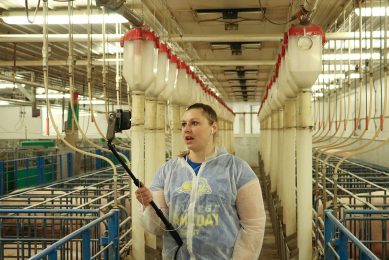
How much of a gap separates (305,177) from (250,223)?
2312 mm

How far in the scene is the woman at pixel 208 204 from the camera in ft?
7.43

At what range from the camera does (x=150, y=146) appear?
4.55 metres

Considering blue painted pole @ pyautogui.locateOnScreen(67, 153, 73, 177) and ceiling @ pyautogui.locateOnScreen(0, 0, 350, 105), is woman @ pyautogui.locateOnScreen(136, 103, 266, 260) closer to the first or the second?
ceiling @ pyautogui.locateOnScreen(0, 0, 350, 105)

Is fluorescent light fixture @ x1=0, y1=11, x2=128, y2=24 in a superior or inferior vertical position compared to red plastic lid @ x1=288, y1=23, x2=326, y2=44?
superior

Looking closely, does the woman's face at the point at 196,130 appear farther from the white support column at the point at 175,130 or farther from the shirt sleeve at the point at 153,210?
the white support column at the point at 175,130

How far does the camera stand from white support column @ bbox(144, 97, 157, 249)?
4.55 meters

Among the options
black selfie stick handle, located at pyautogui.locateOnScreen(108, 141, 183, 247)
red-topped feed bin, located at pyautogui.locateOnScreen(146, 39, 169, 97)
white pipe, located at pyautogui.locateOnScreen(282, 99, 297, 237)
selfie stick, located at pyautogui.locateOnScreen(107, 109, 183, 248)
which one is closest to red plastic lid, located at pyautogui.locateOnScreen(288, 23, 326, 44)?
red-topped feed bin, located at pyautogui.locateOnScreen(146, 39, 169, 97)

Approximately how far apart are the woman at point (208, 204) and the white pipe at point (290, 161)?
10.2 feet

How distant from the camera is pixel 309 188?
444 centimetres

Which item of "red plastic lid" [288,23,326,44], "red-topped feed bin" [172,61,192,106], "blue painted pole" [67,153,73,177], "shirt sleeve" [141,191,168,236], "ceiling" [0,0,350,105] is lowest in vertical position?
"blue painted pole" [67,153,73,177]

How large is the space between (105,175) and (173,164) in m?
5.93

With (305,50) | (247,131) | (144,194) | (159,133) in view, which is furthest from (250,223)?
(247,131)

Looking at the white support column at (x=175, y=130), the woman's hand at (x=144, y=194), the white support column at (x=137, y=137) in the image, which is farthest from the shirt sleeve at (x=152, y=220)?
the white support column at (x=175, y=130)

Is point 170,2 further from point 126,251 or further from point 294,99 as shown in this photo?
point 126,251
